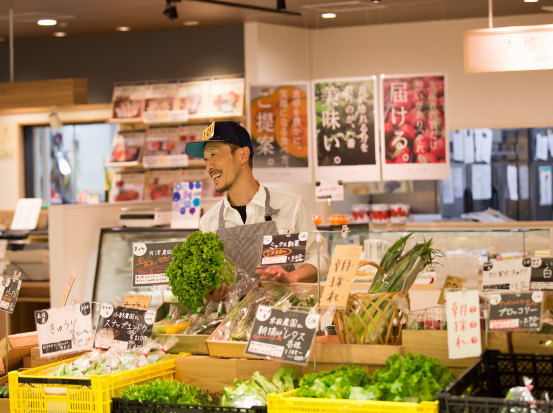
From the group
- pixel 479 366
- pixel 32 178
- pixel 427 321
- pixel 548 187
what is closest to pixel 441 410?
pixel 479 366

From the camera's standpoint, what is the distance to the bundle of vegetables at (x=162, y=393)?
2510 mm

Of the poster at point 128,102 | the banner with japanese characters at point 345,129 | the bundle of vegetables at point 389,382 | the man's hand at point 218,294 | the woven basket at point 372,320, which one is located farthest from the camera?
the poster at point 128,102

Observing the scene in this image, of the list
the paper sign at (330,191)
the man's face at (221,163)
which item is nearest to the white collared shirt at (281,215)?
the man's face at (221,163)

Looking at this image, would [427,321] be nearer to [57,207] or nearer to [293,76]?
[57,207]

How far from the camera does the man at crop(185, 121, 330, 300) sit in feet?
12.0

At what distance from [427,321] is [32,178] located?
8.57m

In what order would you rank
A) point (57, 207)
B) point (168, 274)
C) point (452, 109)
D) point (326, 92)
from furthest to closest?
point (452, 109), point (326, 92), point (57, 207), point (168, 274)

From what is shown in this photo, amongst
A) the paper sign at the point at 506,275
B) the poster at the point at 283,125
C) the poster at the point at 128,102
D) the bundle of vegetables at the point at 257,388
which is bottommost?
the bundle of vegetables at the point at 257,388

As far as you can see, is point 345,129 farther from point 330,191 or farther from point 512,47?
point 512,47

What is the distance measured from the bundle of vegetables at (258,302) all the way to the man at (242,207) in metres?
0.37

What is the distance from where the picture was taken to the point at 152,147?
9.20 m

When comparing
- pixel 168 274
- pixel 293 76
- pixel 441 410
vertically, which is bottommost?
pixel 441 410

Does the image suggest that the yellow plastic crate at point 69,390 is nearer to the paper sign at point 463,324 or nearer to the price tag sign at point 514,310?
the paper sign at point 463,324

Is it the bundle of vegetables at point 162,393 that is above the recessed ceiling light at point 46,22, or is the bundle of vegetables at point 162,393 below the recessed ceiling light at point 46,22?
below
